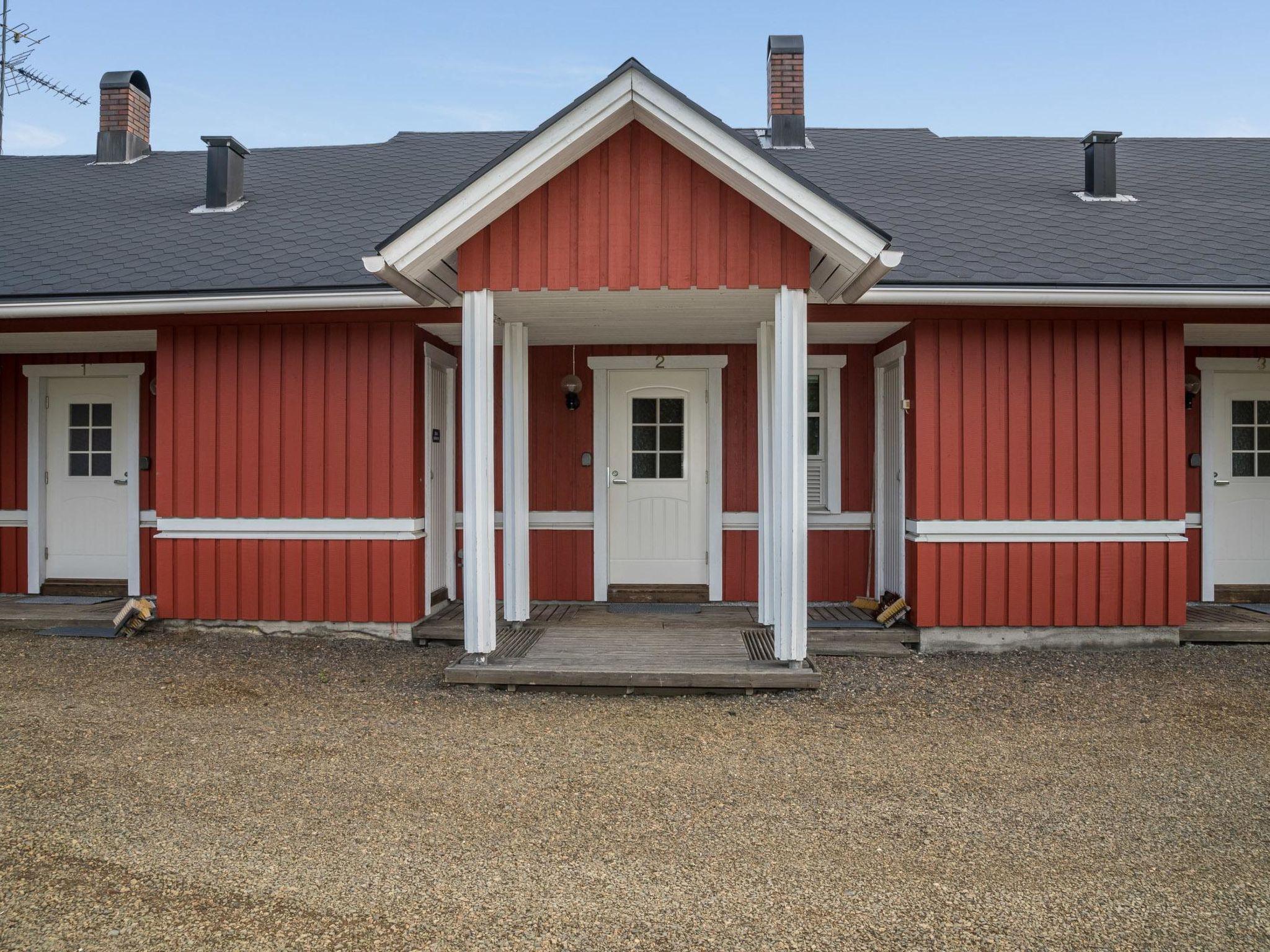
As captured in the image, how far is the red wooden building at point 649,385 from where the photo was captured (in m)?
4.99

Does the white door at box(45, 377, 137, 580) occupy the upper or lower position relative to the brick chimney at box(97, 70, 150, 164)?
lower

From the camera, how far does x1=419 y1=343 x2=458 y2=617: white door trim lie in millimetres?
6738

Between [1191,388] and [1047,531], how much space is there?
2325 mm

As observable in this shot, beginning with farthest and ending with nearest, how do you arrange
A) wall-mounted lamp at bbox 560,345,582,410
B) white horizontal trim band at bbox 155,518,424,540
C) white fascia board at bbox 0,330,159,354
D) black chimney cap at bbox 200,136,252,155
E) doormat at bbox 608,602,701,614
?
black chimney cap at bbox 200,136,252,155
wall-mounted lamp at bbox 560,345,582,410
doormat at bbox 608,602,701,614
white fascia board at bbox 0,330,159,354
white horizontal trim band at bbox 155,518,424,540

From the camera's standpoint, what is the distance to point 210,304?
242 inches

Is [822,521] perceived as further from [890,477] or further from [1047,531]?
[1047,531]

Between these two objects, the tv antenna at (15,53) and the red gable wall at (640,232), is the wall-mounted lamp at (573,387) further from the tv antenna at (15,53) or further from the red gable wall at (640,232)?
the tv antenna at (15,53)

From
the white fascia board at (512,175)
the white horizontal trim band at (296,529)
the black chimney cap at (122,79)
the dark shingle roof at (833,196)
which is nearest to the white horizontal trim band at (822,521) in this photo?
the dark shingle roof at (833,196)

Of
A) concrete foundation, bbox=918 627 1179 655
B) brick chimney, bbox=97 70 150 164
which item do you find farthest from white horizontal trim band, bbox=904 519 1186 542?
brick chimney, bbox=97 70 150 164

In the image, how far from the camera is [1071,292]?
19.1ft

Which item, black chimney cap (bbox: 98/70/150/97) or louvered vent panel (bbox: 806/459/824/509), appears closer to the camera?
louvered vent panel (bbox: 806/459/824/509)

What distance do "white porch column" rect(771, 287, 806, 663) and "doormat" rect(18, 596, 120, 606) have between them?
6095 millimetres

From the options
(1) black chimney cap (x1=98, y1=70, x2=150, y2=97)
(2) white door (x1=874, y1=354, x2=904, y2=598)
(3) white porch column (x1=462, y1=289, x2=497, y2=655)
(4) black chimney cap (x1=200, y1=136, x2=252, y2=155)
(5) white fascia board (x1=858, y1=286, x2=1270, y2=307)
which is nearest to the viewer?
(3) white porch column (x1=462, y1=289, x2=497, y2=655)

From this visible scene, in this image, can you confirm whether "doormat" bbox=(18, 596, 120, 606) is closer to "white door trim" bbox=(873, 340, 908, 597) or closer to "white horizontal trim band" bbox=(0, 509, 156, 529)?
"white horizontal trim band" bbox=(0, 509, 156, 529)
